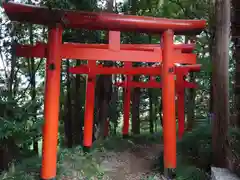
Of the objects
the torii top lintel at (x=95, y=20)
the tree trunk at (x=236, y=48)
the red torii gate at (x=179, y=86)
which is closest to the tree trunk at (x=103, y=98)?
the red torii gate at (x=179, y=86)

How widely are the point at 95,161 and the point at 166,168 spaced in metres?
2.11

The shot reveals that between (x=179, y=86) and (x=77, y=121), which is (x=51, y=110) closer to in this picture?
(x=179, y=86)

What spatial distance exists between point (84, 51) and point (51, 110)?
1509mm

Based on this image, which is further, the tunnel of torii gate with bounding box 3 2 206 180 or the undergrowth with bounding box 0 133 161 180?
the undergrowth with bounding box 0 133 161 180

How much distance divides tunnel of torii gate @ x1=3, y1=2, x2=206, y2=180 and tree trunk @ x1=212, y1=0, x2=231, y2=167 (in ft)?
2.59

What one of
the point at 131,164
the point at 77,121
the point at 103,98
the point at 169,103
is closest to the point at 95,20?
the point at 169,103

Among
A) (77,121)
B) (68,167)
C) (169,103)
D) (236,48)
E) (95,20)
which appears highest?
(95,20)

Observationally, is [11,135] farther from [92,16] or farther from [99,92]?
[99,92]

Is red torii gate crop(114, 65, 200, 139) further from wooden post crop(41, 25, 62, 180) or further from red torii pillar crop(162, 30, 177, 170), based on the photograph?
wooden post crop(41, 25, 62, 180)

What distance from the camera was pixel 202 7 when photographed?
10.4 meters

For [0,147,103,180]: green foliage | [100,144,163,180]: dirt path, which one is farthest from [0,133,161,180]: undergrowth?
[100,144,163,180]: dirt path

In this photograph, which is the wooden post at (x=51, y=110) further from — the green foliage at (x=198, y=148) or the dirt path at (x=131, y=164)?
the green foliage at (x=198, y=148)

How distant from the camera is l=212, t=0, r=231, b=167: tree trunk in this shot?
5332mm

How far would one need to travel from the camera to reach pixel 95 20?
225 inches
